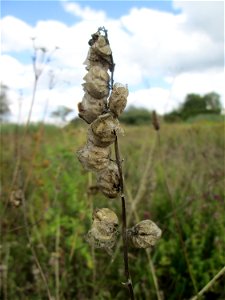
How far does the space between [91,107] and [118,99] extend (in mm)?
87

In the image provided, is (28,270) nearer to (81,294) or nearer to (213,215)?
(81,294)

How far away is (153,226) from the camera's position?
1.35 m

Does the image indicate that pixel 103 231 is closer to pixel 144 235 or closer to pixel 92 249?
pixel 144 235

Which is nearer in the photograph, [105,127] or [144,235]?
[105,127]

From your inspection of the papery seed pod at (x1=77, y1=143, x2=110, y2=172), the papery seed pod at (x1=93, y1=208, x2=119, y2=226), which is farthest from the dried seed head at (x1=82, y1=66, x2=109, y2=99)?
the papery seed pod at (x1=93, y1=208, x2=119, y2=226)

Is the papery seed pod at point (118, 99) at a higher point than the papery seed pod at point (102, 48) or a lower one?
lower

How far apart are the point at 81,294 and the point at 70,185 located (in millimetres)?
979

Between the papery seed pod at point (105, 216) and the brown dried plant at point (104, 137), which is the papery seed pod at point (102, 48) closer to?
the brown dried plant at point (104, 137)

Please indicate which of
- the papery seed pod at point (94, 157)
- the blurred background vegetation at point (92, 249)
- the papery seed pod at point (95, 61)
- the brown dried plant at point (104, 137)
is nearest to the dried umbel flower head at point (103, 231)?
the brown dried plant at point (104, 137)

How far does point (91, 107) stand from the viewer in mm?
1258

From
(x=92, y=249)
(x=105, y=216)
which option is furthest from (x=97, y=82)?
(x=92, y=249)

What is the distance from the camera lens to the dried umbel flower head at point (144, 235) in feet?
4.31

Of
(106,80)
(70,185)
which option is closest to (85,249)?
(70,185)

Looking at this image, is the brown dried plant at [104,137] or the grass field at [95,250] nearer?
the brown dried plant at [104,137]
